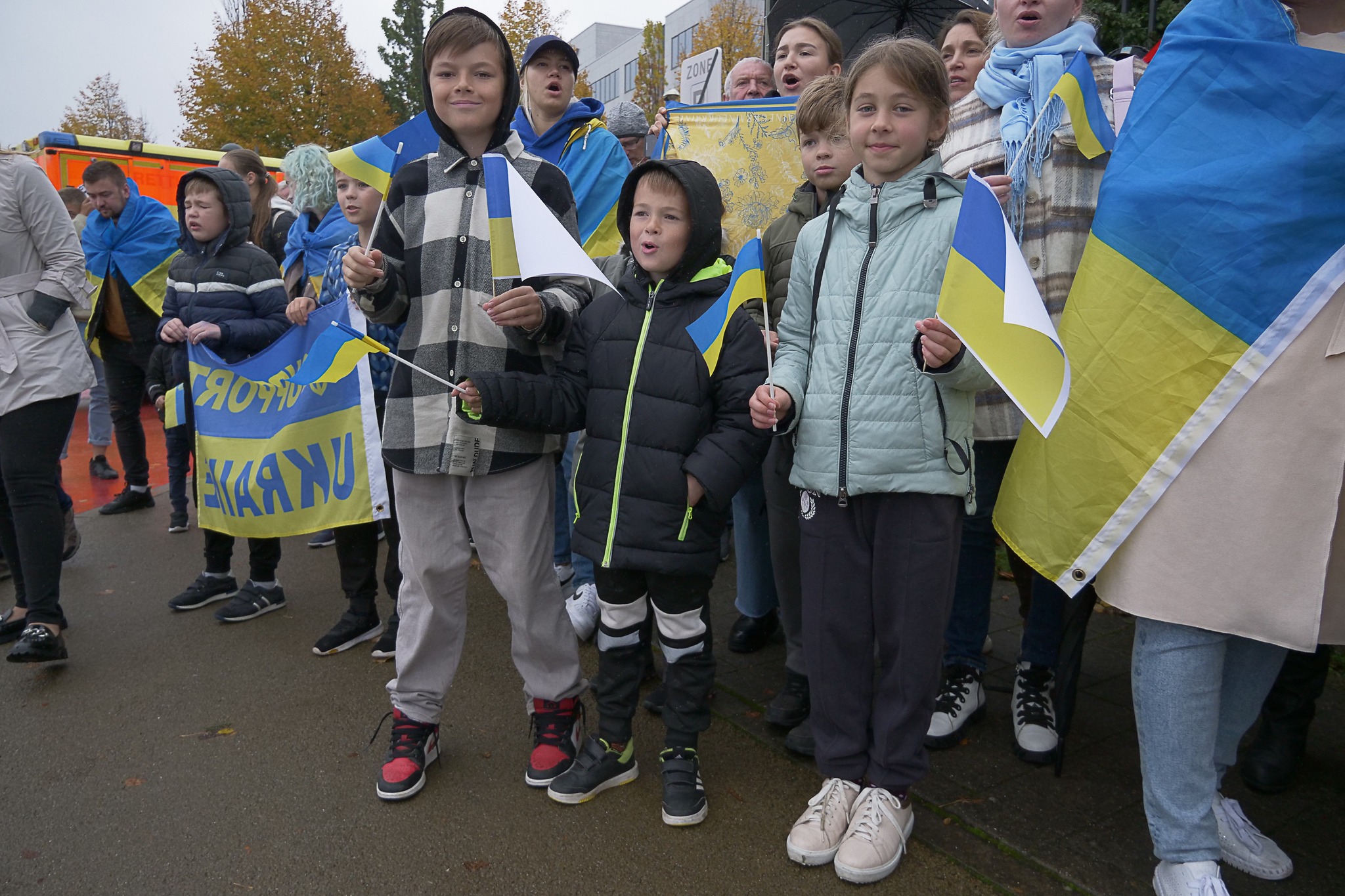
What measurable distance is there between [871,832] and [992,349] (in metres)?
1.31

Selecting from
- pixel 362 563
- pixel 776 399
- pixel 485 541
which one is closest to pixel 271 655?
pixel 362 563

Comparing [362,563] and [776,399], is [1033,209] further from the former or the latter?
[362,563]

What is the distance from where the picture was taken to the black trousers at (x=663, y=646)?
9.42ft

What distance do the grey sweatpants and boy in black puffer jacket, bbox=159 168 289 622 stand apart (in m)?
1.95

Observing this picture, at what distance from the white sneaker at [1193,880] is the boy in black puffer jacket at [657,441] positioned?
1214 mm

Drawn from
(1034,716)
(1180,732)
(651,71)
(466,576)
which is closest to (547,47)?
(466,576)

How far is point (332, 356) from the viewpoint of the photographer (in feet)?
11.6

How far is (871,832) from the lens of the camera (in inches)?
100

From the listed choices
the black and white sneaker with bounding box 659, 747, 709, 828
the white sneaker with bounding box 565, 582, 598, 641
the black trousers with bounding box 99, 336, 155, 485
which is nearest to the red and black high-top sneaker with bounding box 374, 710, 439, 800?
the black and white sneaker with bounding box 659, 747, 709, 828

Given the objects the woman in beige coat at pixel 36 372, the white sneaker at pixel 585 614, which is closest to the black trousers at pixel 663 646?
the white sneaker at pixel 585 614

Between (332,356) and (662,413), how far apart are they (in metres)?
1.45

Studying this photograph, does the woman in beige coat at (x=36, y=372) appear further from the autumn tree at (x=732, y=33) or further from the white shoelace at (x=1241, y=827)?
the autumn tree at (x=732, y=33)

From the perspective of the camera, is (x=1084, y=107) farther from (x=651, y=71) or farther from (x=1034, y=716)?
(x=651, y=71)

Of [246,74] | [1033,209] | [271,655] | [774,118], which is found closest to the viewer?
[1033,209]
